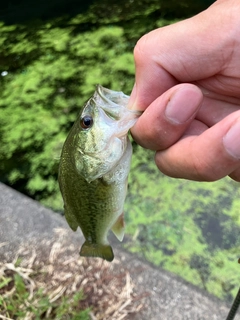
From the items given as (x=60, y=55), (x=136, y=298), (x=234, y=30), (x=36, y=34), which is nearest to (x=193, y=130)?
(x=234, y=30)

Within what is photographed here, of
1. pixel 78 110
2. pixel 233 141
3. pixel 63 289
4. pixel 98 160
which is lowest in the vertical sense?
pixel 78 110

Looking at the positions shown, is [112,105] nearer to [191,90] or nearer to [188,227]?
[191,90]

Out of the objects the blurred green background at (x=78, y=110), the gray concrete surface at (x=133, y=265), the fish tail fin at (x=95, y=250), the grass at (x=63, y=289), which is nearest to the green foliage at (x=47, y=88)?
the blurred green background at (x=78, y=110)

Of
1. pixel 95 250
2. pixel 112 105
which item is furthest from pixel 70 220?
pixel 112 105

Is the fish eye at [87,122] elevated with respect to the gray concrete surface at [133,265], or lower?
elevated

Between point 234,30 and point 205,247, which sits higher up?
point 234,30

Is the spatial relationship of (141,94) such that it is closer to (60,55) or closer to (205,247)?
(205,247)

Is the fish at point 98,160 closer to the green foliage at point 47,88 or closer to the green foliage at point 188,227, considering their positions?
the green foliage at point 188,227
